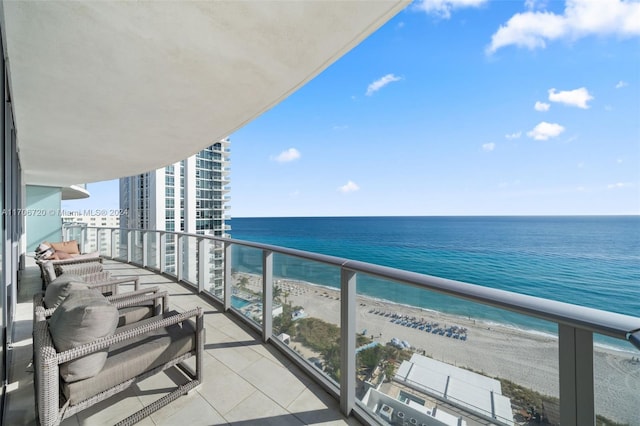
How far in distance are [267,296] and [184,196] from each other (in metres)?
39.8

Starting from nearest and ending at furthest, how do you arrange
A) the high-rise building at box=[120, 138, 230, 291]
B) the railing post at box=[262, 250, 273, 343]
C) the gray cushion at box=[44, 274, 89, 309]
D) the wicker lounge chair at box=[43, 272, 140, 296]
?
the gray cushion at box=[44, 274, 89, 309] < the wicker lounge chair at box=[43, 272, 140, 296] < the railing post at box=[262, 250, 273, 343] < the high-rise building at box=[120, 138, 230, 291]

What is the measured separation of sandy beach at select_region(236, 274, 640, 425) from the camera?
908mm

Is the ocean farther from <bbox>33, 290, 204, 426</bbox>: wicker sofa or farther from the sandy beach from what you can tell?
<bbox>33, 290, 204, 426</bbox>: wicker sofa

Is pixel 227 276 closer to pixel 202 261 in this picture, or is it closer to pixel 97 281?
pixel 202 261

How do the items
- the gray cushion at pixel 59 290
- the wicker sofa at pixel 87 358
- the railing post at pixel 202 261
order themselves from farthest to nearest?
the railing post at pixel 202 261 → the gray cushion at pixel 59 290 → the wicker sofa at pixel 87 358

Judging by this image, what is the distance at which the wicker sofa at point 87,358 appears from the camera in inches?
59.6

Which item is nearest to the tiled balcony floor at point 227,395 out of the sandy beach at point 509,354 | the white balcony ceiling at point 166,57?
the sandy beach at point 509,354

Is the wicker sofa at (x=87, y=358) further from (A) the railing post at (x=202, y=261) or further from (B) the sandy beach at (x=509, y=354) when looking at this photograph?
(A) the railing post at (x=202, y=261)

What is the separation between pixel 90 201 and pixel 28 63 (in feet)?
69.0

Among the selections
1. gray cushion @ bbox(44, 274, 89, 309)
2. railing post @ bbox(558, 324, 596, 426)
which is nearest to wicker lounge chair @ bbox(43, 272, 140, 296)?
gray cushion @ bbox(44, 274, 89, 309)

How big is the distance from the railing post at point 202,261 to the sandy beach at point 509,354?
3.43 metres

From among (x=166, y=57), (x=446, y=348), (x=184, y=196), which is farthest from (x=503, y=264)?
(x=184, y=196)

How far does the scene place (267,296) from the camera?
3.01 metres

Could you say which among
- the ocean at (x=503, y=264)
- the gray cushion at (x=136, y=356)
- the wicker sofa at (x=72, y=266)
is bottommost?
the ocean at (x=503, y=264)
